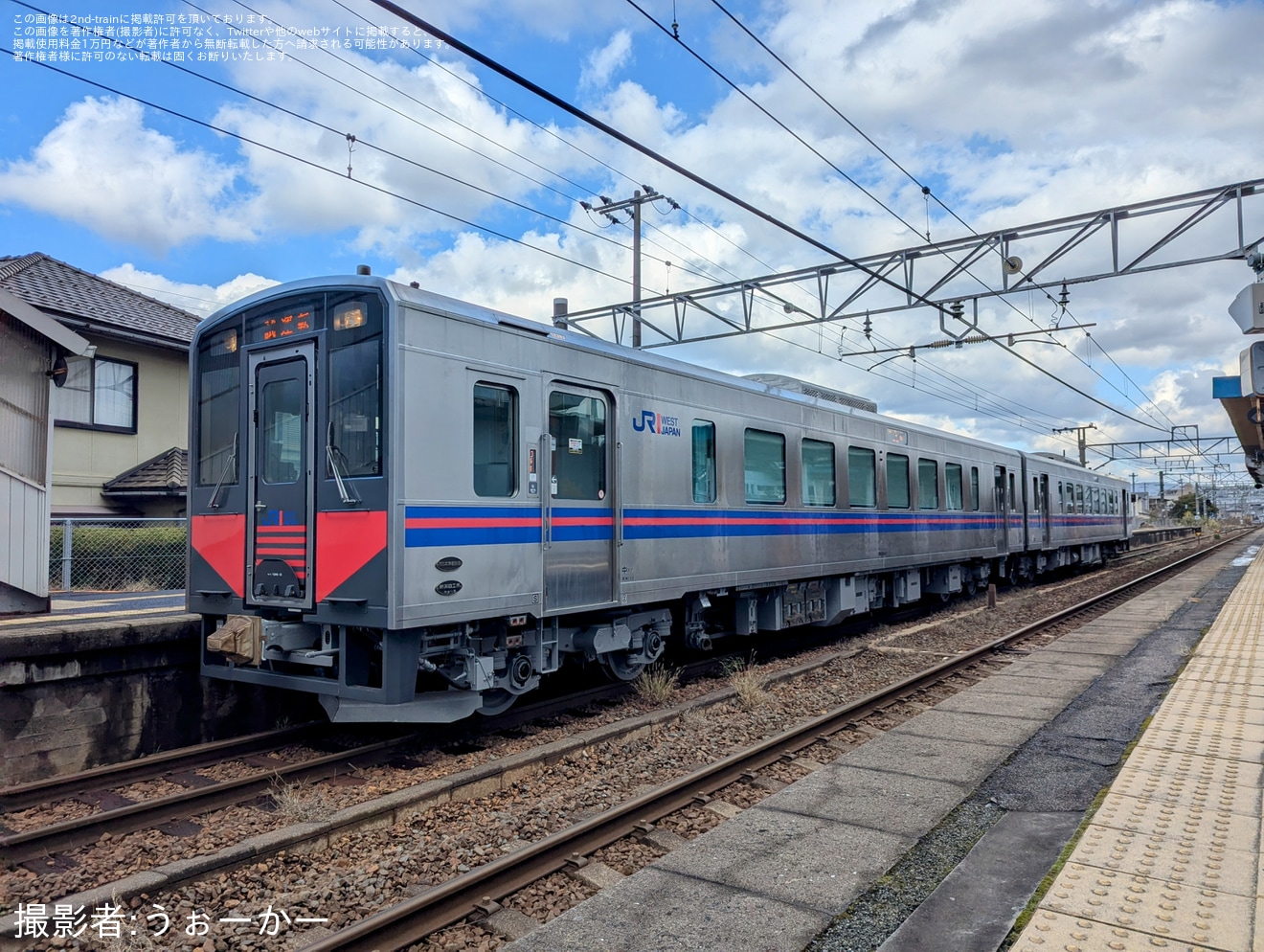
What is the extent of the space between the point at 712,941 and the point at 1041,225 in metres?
12.2

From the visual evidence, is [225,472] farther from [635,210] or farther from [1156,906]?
[635,210]

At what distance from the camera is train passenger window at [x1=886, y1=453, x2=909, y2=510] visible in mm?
13734

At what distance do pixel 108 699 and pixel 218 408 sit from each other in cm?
240

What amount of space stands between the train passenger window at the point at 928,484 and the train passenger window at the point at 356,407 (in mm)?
10678

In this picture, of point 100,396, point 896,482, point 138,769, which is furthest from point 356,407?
point 100,396

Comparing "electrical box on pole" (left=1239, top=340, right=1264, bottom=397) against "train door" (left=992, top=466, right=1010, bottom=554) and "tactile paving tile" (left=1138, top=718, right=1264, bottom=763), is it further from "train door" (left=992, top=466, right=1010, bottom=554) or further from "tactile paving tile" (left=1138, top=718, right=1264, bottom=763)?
"train door" (left=992, top=466, right=1010, bottom=554)

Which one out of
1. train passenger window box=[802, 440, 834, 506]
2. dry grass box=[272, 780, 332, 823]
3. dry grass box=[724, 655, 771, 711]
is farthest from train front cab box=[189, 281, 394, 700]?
train passenger window box=[802, 440, 834, 506]

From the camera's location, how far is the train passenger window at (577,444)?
24.4ft

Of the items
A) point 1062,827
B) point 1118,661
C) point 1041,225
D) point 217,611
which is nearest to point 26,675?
point 217,611

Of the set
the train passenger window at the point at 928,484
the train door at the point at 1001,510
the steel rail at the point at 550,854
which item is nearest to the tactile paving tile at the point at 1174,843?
the steel rail at the point at 550,854

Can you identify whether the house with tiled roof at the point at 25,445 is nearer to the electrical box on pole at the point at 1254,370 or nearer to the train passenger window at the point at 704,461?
the train passenger window at the point at 704,461

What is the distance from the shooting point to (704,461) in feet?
31.1

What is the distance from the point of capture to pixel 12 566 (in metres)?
8.80

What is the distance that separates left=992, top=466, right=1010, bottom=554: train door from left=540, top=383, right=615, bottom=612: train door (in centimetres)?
1269
